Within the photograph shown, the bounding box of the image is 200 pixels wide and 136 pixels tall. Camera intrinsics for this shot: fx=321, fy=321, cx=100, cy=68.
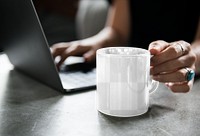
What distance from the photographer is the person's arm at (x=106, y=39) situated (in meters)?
0.92

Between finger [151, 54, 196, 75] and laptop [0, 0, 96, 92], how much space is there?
0.48 feet

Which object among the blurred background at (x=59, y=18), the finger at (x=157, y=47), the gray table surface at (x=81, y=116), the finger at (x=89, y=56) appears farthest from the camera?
the blurred background at (x=59, y=18)

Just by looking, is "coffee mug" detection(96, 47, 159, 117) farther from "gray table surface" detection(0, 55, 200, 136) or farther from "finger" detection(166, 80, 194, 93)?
"finger" detection(166, 80, 194, 93)

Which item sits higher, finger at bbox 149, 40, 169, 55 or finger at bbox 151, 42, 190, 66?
finger at bbox 149, 40, 169, 55

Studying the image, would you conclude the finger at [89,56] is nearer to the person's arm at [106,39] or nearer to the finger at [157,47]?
the person's arm at [106,39]

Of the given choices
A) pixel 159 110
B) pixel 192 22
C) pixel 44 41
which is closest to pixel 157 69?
pixel 159 110

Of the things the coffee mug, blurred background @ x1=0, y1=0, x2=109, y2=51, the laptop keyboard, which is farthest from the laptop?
blurred background @ x1=0, y1=0, x2=109, y2=51

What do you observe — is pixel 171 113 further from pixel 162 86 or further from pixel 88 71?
pixel 88 71

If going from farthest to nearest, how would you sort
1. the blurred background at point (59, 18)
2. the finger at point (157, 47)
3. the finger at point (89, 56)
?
the blurred background at point (59, 18), the finger at point (89, 56), the finger at point (157, 47)

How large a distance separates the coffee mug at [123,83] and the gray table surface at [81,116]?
0.02 m

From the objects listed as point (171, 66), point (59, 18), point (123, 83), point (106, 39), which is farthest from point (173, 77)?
point (59, 18)

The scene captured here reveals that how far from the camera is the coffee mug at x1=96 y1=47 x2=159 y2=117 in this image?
0.50 meters

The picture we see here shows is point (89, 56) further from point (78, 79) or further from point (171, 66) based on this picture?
point (171, 66)

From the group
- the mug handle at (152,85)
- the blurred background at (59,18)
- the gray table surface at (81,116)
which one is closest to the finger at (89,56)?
the gray table surface at (81,116)
